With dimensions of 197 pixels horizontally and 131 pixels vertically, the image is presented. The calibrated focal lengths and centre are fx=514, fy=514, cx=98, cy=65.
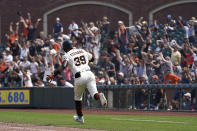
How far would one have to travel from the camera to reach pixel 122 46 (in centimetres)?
2328

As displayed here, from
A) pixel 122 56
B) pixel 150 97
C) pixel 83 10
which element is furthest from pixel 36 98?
pixel 83 10

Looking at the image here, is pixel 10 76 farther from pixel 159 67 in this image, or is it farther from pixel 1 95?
pixel 159 67

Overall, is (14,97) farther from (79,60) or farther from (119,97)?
(79,60)

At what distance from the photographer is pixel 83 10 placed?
1367 inches

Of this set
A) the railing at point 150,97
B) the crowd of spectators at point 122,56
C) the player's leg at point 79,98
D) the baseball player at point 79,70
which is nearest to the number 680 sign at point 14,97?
the crowd of spectators at point 122,56

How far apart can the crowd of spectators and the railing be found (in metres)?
0.61

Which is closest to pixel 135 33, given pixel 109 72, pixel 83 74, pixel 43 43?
pixel 109 72

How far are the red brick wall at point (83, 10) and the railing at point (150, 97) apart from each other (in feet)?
44.4

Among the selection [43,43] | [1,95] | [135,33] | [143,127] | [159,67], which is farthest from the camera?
[43,43]

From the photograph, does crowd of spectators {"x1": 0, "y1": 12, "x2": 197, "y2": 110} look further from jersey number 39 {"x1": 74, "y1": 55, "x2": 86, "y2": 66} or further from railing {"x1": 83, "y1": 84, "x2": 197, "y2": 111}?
jersey number 39 {"x1": 74, "y1": 55, "x2": 86, "y2": 66}

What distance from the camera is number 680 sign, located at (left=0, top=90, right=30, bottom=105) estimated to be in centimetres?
2111

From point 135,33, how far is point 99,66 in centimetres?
220

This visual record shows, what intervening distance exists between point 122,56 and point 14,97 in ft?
16.5

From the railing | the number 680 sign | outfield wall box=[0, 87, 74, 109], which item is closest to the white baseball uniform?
the railing
